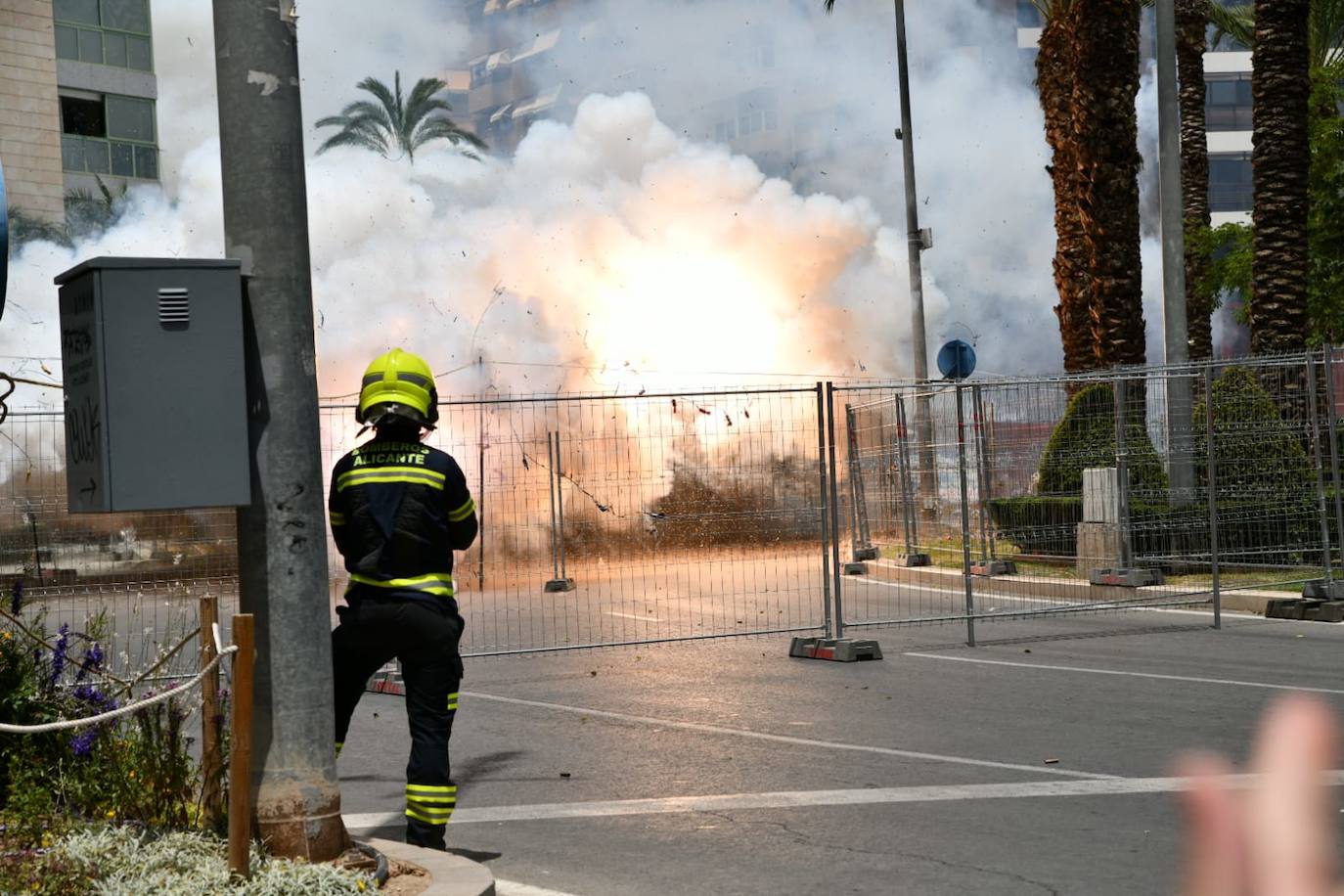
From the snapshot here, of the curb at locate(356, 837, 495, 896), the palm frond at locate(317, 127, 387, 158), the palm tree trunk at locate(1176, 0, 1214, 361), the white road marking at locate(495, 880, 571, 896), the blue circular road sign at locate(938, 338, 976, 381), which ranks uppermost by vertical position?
the palm frond at locate(317, 127, 387, 158)

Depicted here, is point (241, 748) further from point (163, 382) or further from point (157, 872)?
point (163, 382)

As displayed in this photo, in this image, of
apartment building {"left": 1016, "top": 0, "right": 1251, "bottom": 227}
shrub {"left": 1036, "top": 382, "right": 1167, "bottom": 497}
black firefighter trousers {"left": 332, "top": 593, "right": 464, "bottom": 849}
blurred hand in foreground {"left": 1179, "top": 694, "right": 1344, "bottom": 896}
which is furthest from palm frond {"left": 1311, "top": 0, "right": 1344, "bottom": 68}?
blurred hand in foreground {"left": 1179, "top": 694, "right": 1344, "bottom": 896}

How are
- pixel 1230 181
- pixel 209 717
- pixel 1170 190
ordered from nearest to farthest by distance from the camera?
1. pixel 209 717
2. pixel 1170 190
3. pixel 1230 181

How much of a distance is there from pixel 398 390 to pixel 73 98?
1649 inches

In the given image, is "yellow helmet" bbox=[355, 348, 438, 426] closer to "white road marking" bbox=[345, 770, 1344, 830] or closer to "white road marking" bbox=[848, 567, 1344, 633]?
"white road marking" bbox=[345, 770, 1344, 830]

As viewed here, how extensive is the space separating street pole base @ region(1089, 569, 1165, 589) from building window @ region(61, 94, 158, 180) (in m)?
36.0

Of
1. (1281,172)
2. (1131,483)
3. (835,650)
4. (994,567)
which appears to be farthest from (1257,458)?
(1281,172)

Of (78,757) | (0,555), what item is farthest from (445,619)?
(0,555)

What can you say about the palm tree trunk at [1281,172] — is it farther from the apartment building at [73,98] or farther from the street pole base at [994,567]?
the apartment building at [73,98]

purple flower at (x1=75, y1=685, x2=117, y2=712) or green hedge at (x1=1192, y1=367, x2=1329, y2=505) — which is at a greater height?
green hedge at (x1=1192, y1=367, x2=1329, y2=505)

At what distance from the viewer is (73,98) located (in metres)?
43.6

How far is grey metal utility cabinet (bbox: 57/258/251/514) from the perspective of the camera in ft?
15.8

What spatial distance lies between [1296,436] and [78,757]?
447 inches

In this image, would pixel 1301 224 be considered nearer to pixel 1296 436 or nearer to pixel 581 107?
pixel 1296 436
